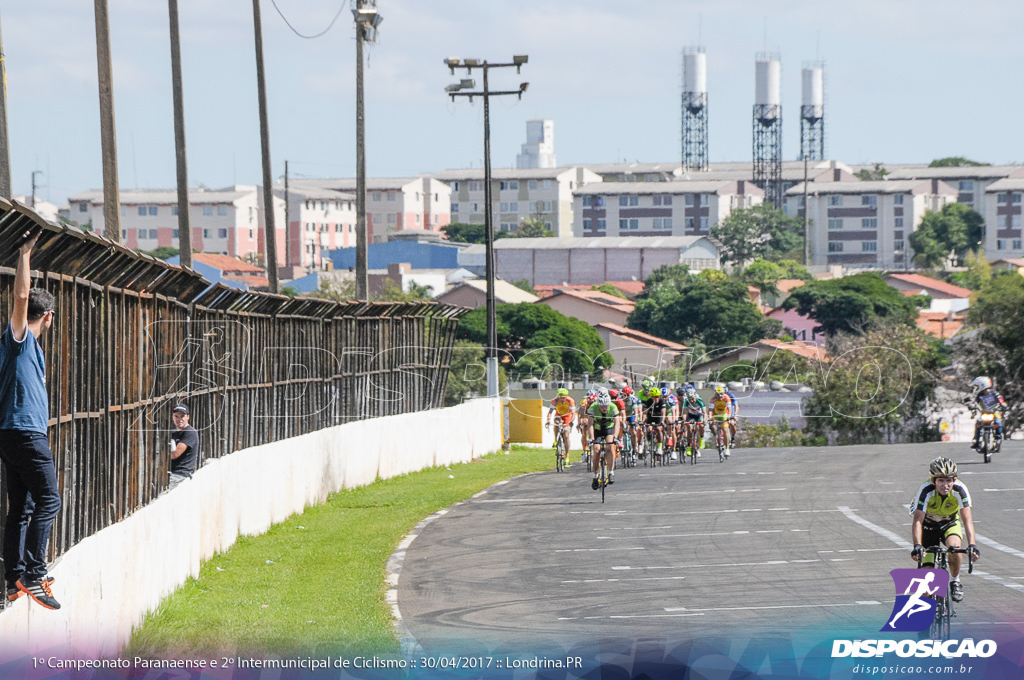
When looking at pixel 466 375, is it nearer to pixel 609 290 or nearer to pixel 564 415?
pixel 564 415

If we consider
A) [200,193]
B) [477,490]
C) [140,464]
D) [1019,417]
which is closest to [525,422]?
[477,490]

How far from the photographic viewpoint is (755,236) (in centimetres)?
17838

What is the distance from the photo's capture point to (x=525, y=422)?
46438mm

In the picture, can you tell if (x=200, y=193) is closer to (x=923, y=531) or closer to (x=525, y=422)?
(x=525, y=422)

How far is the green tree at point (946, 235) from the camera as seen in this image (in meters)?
182

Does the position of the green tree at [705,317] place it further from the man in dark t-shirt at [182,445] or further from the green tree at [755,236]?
the man in dark t-shirt at [182,445]

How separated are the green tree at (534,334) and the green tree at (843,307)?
21144 millimetres

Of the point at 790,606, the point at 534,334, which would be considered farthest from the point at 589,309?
the point at 790,606

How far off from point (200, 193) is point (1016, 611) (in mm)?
182169

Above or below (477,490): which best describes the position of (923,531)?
above

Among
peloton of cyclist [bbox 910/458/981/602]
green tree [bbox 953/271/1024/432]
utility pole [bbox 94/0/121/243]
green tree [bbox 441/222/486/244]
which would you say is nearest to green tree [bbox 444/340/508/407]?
green tree [bbox 953/271/1024/432]

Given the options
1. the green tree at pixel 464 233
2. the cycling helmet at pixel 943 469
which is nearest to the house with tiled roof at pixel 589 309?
the green tree at pixel 464 233

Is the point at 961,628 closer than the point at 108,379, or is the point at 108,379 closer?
the point at 961,628

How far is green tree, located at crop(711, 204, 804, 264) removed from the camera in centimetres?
17646
